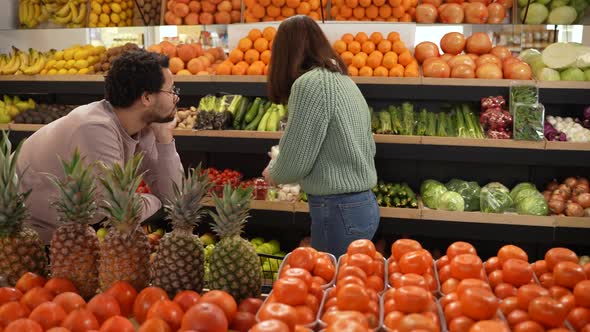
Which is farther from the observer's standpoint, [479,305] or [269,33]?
[269,33]

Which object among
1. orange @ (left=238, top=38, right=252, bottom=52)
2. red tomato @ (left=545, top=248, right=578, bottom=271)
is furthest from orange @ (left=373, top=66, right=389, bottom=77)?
red tomato @ (left=545, top=248, right=578, bottom=271)

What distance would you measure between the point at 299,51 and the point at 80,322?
1707 millimetres

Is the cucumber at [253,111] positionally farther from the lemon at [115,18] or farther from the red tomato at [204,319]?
the red tomato at [204,319]

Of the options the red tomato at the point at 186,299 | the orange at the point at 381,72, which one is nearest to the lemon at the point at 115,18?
the orange at the point at 381,72

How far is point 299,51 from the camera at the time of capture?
288 centimetres

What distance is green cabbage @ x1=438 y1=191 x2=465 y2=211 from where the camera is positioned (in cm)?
432

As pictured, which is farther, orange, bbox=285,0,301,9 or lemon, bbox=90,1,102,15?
lemon, bbox=90,1,102,15

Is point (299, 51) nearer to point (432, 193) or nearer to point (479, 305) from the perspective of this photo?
point (479, 305)

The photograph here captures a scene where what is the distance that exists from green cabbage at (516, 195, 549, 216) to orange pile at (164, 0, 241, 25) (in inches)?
110

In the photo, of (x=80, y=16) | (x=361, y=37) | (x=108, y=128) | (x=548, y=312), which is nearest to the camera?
(x=548, y=312)

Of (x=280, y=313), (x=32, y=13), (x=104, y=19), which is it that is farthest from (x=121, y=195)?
(x=32, y=13)

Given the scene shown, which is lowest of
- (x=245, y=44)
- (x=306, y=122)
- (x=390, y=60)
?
(x=306, y=122)

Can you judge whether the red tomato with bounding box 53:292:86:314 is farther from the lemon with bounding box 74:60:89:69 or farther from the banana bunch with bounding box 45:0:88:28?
the banana bunch with bounding box 45:0:88:28

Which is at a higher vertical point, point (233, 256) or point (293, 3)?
point (293, 3)
